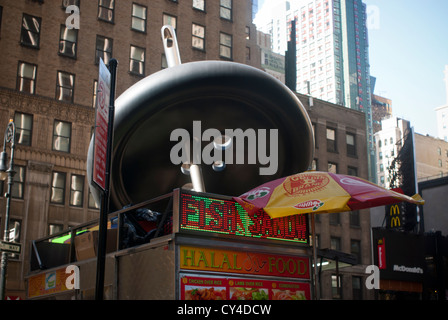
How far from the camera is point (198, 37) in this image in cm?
4431

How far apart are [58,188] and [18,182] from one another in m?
2.44

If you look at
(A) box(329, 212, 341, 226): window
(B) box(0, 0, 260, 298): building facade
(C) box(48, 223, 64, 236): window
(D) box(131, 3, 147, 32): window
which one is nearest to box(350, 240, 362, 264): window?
(A) box(329, 212, 341, 226): window

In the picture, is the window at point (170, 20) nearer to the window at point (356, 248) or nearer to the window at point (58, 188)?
the window at point (58, 188)

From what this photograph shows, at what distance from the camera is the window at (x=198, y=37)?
44000 millimetres

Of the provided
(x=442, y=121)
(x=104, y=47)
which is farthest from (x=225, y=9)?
(x=442, y=121)

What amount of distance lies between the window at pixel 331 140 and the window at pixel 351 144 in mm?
1773

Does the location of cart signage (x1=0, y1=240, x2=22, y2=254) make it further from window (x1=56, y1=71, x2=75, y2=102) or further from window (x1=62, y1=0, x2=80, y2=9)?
window (x1=62, y1=0, x2=80, y2=9)

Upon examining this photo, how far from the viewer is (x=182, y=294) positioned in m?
7.18

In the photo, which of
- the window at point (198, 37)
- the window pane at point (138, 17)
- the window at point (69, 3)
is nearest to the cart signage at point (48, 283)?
the window at point (69, 3)

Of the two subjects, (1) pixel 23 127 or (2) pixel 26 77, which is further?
(2) pixel 26 77

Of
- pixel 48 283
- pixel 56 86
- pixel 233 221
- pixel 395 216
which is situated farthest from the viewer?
pixel 56 86

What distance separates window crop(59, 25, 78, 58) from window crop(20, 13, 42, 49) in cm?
148

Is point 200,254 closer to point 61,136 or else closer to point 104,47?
point 61,136
